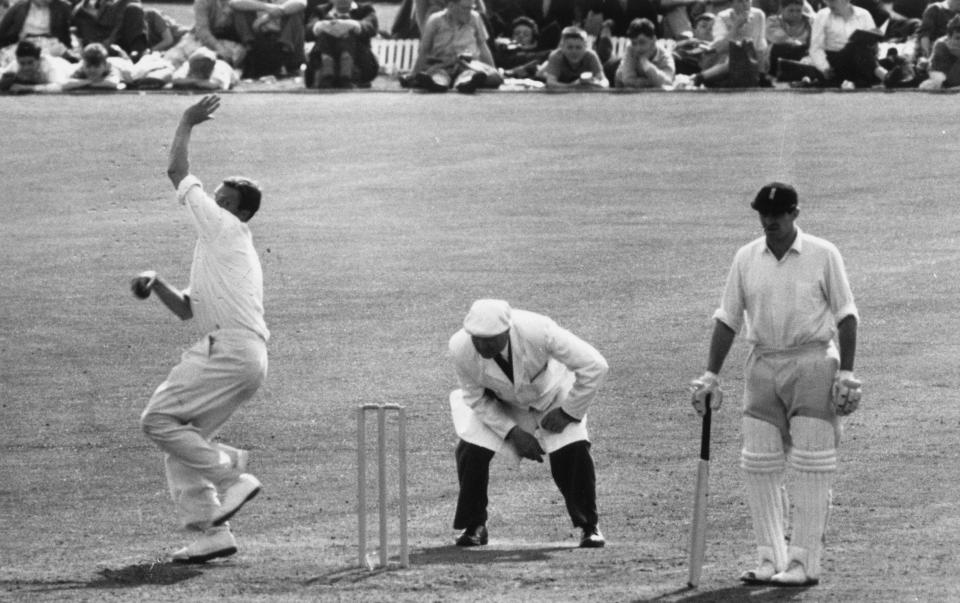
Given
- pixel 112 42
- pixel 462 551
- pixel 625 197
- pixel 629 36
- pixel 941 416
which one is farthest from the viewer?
pixel 112 42

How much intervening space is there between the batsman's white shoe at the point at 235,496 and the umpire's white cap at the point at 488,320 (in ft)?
5.08

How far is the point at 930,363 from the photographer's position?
18016 millimetres

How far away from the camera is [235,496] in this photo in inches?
439

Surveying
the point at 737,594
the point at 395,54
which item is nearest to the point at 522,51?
the point at 395,54

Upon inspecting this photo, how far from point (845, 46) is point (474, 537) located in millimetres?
16781

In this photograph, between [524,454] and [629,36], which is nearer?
[524,454]

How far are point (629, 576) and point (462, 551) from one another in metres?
1.61

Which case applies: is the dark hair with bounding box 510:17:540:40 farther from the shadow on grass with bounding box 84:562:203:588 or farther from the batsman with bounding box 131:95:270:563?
the shadow on grass with bounding box 84:562:203:588

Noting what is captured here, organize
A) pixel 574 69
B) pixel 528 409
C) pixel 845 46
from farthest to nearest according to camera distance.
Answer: pixel 574 69, pixel 845 46, pixel 528 409

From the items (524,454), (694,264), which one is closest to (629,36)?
(694,264)

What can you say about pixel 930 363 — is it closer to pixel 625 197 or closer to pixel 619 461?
pixel 619 461

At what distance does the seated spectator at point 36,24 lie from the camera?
30812mm

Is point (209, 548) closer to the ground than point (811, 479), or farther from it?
closer to the ground

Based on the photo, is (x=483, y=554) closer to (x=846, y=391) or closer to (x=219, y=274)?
(x=219, y=274)
